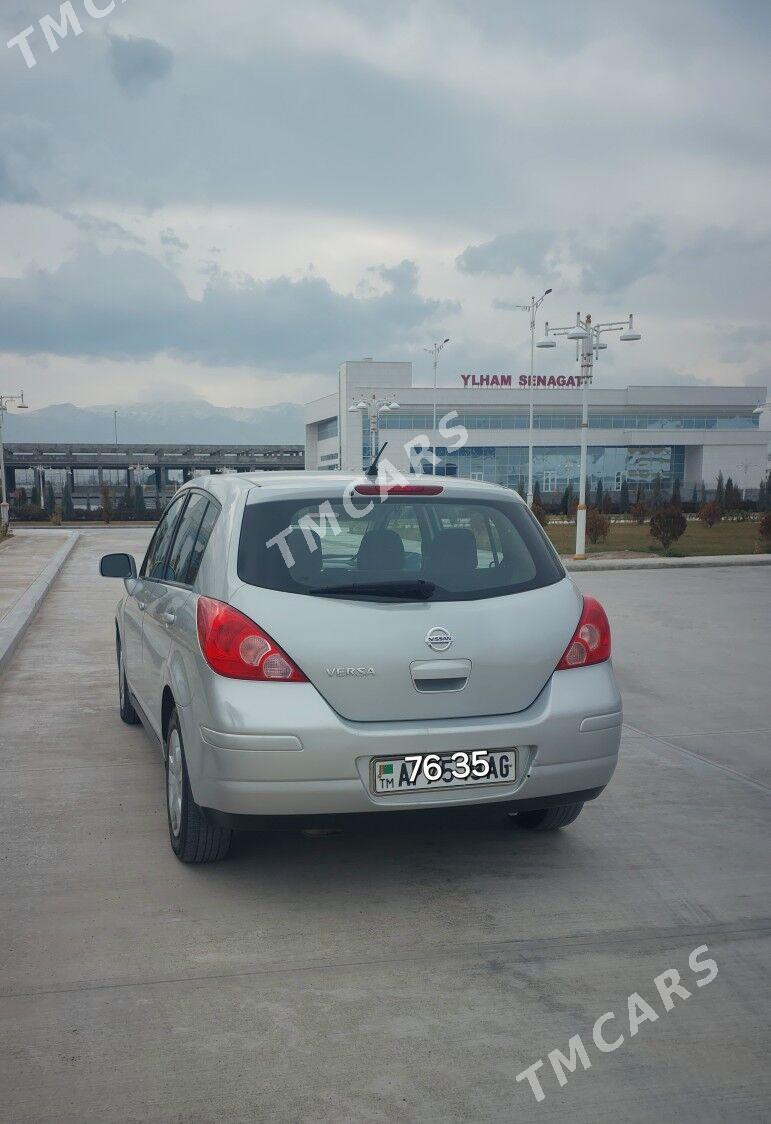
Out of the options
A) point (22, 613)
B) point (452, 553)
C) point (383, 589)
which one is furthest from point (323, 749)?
point (22, 613)

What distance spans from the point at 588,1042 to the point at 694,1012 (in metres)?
0.40

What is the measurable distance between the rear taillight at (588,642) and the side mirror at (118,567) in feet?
9.73

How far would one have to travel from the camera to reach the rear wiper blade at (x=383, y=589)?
4039 mm

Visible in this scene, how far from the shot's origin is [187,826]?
4.33 metres

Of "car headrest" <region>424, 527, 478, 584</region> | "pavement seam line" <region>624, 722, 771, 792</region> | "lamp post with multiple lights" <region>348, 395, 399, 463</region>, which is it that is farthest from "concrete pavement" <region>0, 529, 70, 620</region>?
"car headrest" <region>424, 527, 478, 584</region>

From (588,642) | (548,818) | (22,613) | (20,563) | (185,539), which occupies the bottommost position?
(20,563)

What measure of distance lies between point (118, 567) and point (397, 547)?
251 cm

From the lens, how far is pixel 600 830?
498 centimetres

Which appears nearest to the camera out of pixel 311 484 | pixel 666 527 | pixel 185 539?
pixel 311 484

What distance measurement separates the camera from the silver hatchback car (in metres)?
3.90

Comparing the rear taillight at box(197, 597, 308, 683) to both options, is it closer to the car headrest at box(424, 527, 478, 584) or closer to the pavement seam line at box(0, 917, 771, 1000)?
the car headrest at box(424, 527, 478, 584)

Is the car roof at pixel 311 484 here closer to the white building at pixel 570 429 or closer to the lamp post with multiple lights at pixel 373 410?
the lamp post with multiple lights at pixel 373 410

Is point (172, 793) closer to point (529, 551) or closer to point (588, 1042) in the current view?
point (529, 551)

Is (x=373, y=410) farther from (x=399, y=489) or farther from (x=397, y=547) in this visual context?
(x=397, y=547)
